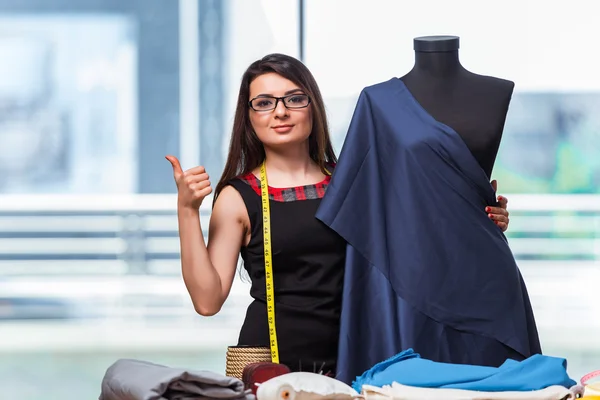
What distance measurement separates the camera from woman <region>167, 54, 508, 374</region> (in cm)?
211

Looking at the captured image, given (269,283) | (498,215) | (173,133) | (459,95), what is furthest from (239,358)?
(173,133)

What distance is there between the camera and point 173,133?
786cm

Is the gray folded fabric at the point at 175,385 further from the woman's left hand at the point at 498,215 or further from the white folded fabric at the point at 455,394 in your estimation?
the woman's left hand at the point at 498,215

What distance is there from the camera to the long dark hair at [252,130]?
2.19m

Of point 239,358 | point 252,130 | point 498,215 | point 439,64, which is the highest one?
point 439,64

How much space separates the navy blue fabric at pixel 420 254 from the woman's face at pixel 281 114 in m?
0.11

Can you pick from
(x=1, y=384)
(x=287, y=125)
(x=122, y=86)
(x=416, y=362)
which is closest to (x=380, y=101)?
(x=287, y=125)

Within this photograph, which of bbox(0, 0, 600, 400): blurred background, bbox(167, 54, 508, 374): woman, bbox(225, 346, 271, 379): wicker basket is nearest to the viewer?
bbox(225, 346, 271, 379): wicker basket

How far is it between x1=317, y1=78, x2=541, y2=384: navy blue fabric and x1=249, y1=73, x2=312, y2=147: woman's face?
0.11m

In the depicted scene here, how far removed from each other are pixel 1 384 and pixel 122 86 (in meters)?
3.30

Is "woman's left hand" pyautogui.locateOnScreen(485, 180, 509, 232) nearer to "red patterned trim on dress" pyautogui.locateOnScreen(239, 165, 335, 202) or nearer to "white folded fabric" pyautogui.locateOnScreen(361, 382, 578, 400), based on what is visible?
"red patterned trim on dress" pyautogui.locateOnScreen(239, 165, 335, 202)

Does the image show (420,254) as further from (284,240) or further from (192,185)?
(192,185)

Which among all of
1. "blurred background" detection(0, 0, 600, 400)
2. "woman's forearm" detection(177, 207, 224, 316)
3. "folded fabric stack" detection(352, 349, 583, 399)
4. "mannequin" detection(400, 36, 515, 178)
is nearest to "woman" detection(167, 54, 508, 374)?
"woman's forearm" detection(177, 207, 224, 316)

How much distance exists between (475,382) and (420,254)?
18.4 inches
